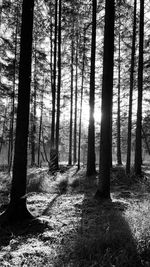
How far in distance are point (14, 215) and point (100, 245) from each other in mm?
2397

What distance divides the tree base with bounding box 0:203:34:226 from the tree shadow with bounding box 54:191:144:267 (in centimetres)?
130

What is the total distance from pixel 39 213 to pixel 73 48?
509 inches

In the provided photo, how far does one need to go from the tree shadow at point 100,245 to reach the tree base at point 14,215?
4.27 ft

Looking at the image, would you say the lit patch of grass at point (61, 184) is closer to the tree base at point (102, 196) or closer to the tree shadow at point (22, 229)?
the tree base at point (102, 196)

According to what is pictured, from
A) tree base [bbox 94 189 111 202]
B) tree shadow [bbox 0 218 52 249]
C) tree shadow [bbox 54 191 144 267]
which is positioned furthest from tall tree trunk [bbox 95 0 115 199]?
tree shadow [bbox 0 218 52 249]

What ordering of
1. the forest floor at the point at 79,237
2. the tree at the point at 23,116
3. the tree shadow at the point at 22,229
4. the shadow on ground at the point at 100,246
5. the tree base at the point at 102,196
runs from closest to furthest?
the shadow on ground at the point at 100,246
the forest floor at the point at 79,237
the tree shadow at the point at 22,229
the tree at the point at 23,116
the tree base at the point at 102,196

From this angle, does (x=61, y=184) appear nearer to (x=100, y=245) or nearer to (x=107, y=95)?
(x=107, y=95)

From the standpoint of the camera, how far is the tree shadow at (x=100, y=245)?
3057mm

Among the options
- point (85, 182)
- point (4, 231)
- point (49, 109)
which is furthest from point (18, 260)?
point (49, 109)

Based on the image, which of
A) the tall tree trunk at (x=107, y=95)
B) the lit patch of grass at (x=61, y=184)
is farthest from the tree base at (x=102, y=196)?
the lit patch of grass at (x=61, y=184)

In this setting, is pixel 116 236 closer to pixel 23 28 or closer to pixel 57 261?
pixel 57 261

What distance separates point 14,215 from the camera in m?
4.98

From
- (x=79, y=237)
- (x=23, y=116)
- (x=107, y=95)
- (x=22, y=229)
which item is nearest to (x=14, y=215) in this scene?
(x=22, y=229)

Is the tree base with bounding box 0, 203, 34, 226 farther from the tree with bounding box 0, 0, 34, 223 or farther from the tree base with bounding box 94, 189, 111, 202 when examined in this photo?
the tree base with bounding box 94, 189, 111, 202
